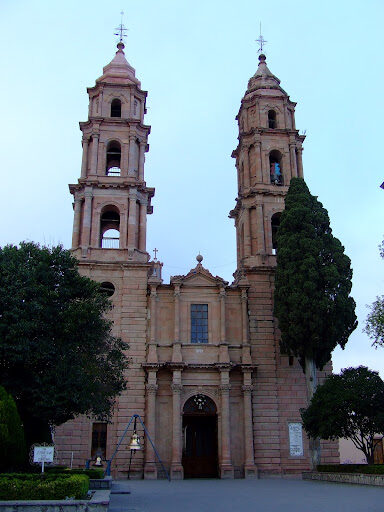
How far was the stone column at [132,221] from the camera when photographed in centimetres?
3591

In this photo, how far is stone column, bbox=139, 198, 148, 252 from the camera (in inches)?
1441

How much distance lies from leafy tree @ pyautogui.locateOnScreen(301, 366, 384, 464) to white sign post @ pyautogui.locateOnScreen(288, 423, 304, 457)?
6.98m

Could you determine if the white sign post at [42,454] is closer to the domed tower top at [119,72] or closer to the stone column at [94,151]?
the stone column at [94,151]

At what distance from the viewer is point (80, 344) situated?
2208cm

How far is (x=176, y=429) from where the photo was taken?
103 ft

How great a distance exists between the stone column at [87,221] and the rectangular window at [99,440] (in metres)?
10.3

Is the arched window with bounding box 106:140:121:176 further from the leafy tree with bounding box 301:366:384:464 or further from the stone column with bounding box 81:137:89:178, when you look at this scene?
the leafy tree with bounding box 301:366:384:464

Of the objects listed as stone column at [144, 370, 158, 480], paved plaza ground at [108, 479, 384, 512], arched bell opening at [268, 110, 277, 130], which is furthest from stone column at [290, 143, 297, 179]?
paved plaza ground at [108, 479, 384, 512]

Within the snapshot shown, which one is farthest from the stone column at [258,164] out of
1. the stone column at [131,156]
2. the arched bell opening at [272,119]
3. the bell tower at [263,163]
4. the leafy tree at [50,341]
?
the leafy tree at [50,341]

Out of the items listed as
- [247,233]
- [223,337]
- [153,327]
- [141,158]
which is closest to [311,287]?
[223,337]

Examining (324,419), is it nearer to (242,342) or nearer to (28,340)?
(242,342)

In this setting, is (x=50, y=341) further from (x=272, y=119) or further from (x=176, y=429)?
(x=272, y=119)

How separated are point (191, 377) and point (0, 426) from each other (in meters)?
18.5

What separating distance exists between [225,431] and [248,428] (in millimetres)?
1327
